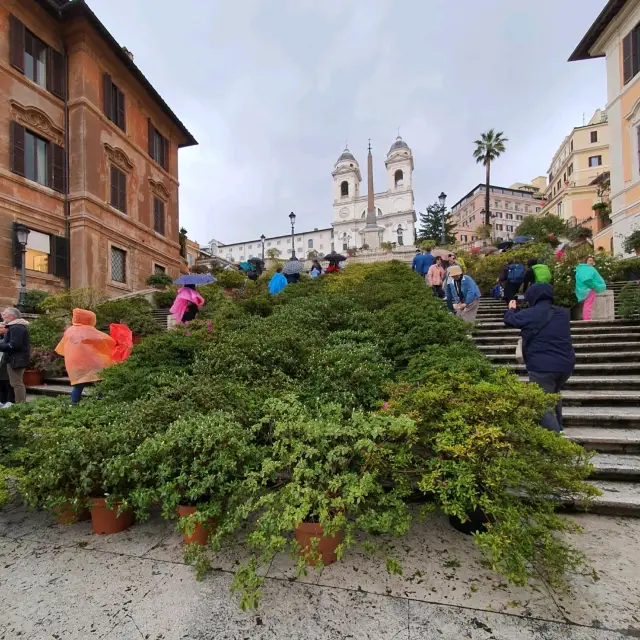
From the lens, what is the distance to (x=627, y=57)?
16953 millimetres

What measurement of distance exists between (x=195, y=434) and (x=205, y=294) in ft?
37.0

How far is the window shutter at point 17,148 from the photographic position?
46.0 ft

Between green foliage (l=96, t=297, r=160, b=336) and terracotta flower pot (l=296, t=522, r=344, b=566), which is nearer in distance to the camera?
terracotta flower pot (l=296, t=522, r=344, b=566)

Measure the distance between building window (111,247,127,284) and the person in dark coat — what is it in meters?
18.8

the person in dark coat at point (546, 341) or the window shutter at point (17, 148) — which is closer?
the person in dark coat at point (546, 341)

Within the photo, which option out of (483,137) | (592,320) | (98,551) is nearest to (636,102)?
(592,320)

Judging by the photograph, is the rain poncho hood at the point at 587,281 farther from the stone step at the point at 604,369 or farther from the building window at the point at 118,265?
the building window at the point at 118,265

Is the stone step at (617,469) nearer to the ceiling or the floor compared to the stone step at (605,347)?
nearer to the floor

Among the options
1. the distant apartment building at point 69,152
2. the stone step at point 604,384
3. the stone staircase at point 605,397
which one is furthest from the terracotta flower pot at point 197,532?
the distant apartment building at point 69,152

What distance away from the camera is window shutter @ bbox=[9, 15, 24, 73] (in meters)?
14.1

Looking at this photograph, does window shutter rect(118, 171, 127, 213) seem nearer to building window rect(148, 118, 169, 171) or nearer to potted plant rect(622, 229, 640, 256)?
building window rect(148, 118, 169, 171)

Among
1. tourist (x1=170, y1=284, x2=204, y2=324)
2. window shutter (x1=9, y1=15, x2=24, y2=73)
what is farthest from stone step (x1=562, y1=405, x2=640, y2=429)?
window shutter (x1=9, y1=15, x2=24, y2=73)

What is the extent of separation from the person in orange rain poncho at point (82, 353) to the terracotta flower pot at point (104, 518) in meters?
3.18

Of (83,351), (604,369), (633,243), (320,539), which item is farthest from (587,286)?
(633,243)
